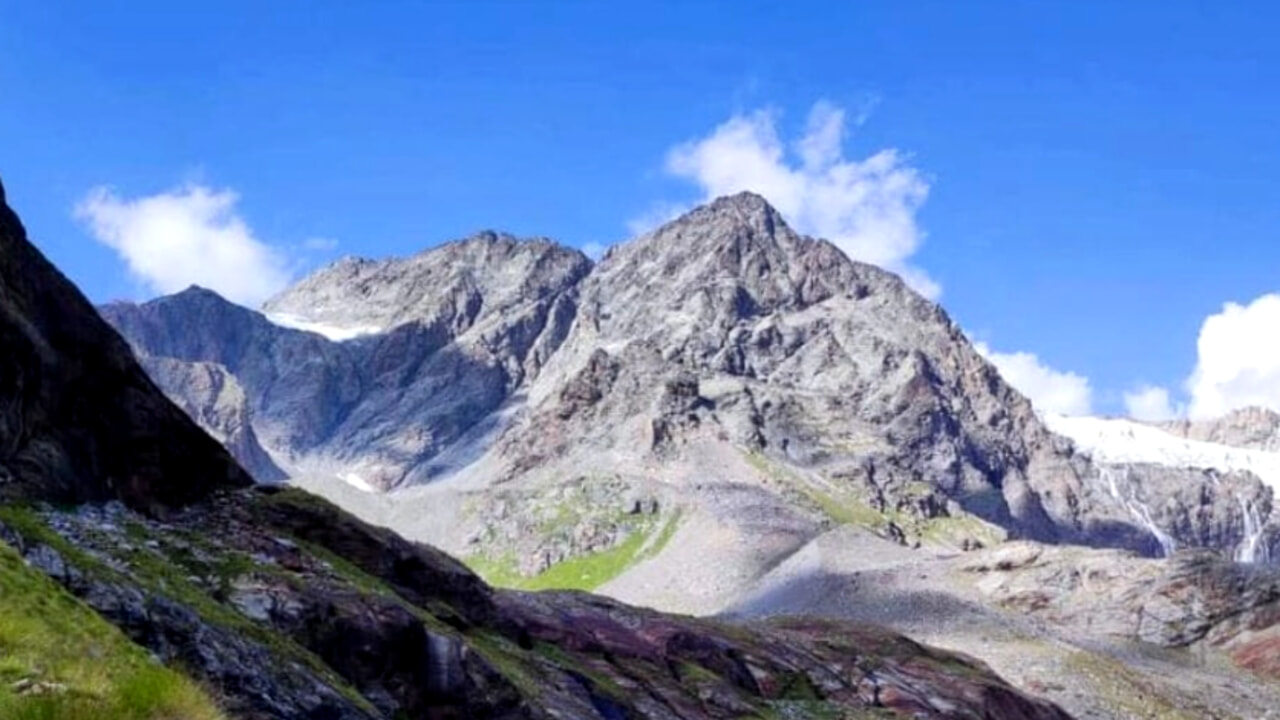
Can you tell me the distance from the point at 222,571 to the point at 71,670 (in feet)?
63.6

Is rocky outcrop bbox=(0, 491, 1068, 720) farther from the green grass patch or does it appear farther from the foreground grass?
the foreground grass

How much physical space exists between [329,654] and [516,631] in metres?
24.0

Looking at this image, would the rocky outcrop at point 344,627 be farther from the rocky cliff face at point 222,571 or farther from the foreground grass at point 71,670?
the foreground grass at point 71,670

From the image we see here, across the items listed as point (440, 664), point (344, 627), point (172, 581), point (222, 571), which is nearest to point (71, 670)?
point (172, 581)

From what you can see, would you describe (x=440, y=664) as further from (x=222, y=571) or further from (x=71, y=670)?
(x=71, y=670)

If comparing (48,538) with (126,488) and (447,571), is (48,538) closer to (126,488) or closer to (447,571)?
(126,488)

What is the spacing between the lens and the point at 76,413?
45.1 meters

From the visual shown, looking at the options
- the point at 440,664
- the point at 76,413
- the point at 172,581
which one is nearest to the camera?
the point at 172,581

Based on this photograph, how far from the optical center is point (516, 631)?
214 feet

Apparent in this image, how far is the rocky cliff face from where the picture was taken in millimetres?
32469

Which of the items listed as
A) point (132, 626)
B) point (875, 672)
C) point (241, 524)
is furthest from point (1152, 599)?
point (132, 626)

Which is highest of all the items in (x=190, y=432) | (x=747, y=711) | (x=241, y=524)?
(x=190, y=432)

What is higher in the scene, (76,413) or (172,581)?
(76,413)

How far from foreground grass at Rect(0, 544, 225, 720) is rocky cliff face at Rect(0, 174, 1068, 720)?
154 millimetres
